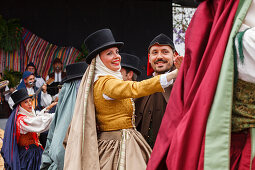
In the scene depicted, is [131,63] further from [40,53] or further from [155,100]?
[40,53]

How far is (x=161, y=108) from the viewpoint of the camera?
3.53 metres

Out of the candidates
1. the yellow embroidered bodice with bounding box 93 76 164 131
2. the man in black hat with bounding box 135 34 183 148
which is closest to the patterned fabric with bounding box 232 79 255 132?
the yellow embroidered bodice with bounding box 93 76 164 131

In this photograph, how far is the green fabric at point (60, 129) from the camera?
→ 4227 mm

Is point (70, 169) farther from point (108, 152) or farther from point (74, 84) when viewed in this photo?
point (74, 84)

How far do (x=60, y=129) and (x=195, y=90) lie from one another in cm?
295

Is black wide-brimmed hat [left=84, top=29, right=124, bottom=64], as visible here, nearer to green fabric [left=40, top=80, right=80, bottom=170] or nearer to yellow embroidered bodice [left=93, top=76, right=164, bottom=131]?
yellow embroidered bodice [left=93, top=76, right=164, bottom=131]

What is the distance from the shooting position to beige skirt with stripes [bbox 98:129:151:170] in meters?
3.06

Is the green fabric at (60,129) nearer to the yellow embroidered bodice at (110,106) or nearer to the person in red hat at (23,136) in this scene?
the person in red hat at (23,136)

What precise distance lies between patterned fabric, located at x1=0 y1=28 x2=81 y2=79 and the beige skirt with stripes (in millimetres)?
8174

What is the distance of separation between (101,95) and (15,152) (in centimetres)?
258

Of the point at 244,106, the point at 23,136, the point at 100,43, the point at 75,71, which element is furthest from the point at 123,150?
the point at 23,136

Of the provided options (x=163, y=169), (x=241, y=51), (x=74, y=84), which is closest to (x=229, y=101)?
(x=241, y=51)

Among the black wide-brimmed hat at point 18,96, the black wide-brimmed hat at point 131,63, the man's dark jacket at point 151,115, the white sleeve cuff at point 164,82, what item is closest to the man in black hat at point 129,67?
the black wide-brimmed hat at point 131,63

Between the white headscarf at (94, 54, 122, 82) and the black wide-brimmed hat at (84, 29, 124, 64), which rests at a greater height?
the black wide-brimmed hat at (84, 29, 124, 64)
